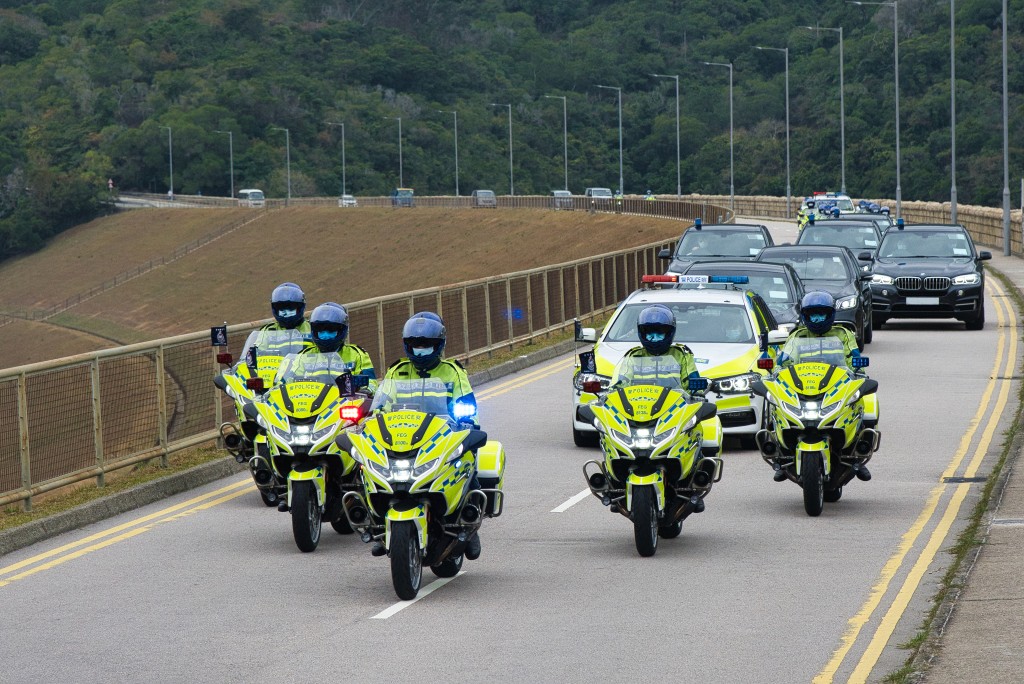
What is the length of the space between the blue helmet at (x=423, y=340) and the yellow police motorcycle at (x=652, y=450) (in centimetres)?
161

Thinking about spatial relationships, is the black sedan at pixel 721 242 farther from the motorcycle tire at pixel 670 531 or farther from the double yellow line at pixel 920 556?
the motorcycle tire at pixel 670 531

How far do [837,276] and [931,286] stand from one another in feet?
11.9

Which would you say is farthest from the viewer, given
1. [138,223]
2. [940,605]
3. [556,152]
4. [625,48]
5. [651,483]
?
[625,48]

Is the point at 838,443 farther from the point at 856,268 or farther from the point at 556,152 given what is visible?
the point at 556,152

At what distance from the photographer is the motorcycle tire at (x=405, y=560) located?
10.7 metres

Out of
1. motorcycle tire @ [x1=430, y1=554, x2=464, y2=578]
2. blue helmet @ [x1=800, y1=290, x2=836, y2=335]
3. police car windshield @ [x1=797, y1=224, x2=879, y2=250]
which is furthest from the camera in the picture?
police car windshield @ [x1=797, y1=224, x2=879, y2=250]

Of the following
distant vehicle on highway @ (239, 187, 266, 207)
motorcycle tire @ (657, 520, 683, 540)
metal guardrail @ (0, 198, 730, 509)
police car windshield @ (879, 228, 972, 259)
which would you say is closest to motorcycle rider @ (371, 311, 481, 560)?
motorcycle tire @ (657, 520, 683, 540)

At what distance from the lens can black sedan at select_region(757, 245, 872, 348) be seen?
26938 millimetres

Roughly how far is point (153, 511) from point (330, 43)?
175087 mm

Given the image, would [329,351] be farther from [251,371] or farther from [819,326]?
[819,326]

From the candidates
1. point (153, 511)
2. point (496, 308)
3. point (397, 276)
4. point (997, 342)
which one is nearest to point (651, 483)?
point (153, 511)

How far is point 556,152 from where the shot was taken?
163875mm

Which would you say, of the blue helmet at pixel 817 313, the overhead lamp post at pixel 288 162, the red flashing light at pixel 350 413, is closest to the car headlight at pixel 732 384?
the blue helmet at pixel 817 313

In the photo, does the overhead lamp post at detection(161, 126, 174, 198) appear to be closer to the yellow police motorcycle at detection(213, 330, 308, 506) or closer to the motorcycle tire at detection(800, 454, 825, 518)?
the yellow police motorcycle at detection(213, 330, 308, 506)
